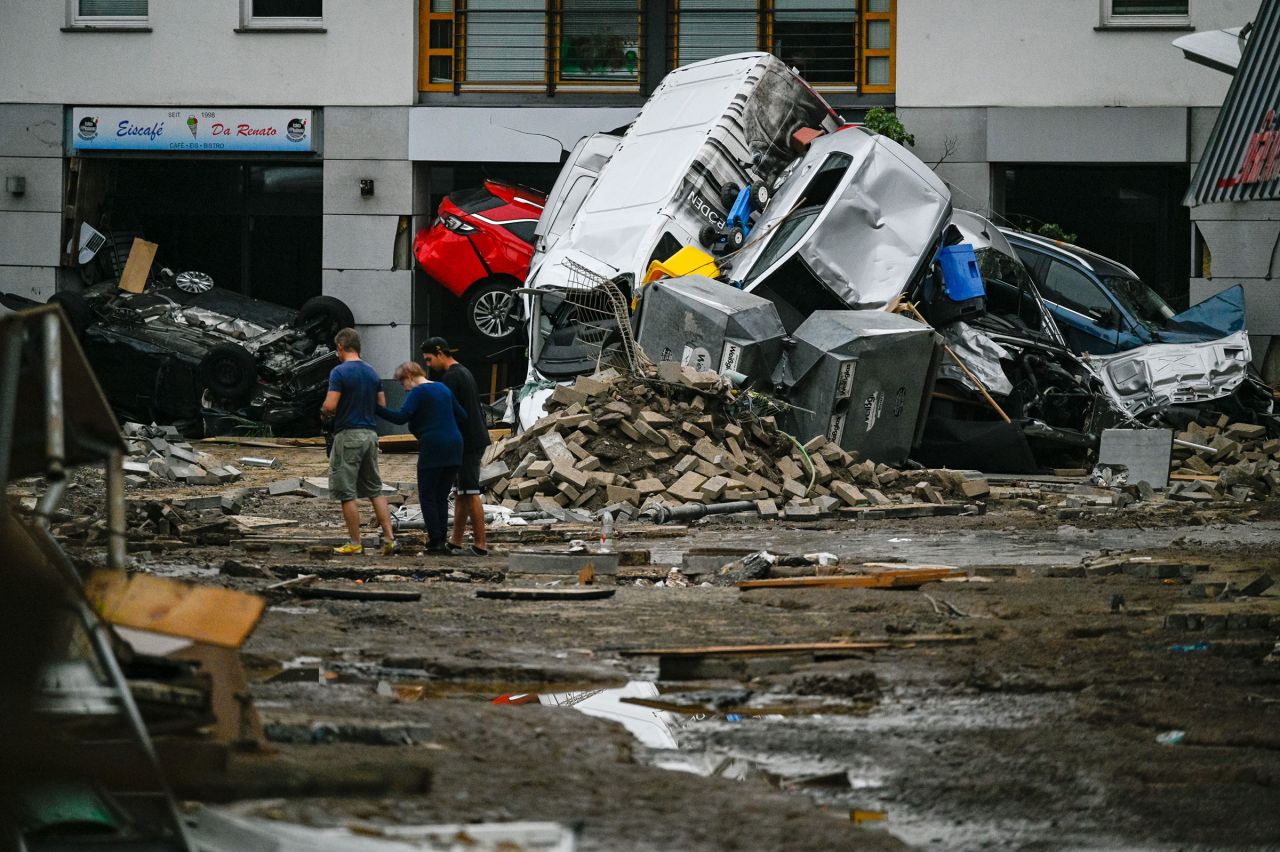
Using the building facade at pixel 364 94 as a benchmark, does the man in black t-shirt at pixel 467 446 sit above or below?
below

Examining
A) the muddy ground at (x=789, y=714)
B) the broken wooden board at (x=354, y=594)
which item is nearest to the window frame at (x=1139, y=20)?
the muddy ground at (x=789, y=714)

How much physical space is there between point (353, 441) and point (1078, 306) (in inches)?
474

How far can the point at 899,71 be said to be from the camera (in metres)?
25.9

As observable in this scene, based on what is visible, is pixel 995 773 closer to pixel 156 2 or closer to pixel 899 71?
pixel 899 71

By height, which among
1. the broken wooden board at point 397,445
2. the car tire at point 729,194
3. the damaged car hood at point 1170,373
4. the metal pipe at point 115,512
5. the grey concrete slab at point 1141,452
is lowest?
the broken wooden board at point 397,445

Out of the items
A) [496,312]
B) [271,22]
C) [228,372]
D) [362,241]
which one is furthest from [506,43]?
[228,372]

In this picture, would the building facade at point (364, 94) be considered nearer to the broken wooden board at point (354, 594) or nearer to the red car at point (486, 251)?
the red car at point (486, 251)

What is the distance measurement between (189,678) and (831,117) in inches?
731

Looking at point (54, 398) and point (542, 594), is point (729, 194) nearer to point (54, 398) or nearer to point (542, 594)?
point (542, 594)

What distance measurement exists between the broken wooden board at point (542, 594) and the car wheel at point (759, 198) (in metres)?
11.6

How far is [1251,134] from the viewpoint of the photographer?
1594 cm

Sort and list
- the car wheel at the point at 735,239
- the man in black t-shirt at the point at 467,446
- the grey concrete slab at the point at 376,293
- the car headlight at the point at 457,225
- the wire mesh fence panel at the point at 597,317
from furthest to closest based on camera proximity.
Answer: the grey concrete slab at the point at 376,293, the car headlight at the point at 457,225, the car wheel at the point at 735,239, the wire mesh fence panel at the point at 597,317, the man in black t-shirt at the point at 467,446

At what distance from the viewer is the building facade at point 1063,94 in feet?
83.7

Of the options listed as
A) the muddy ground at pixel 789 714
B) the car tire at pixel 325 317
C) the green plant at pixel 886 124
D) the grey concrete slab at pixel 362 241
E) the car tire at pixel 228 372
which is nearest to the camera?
the muddy ground at pixel 789 714
